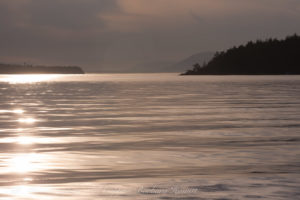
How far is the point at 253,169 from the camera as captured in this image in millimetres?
13016

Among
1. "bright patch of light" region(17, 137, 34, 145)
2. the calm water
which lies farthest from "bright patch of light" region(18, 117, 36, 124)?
"bright patch of light" region(17, 137, 34, 145)

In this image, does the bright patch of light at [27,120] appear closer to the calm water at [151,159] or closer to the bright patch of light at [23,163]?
the calm water at [151,159]

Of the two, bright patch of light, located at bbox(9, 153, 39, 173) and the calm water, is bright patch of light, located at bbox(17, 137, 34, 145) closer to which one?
the calm water

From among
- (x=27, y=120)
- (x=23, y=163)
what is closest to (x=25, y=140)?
(x=23, y=163)

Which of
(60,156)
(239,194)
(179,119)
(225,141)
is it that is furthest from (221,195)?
(179,119)

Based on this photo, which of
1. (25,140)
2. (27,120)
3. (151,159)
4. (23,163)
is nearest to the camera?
(23,163)

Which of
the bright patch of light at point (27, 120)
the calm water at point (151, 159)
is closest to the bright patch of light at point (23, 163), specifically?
the calm water at point (151, 159)

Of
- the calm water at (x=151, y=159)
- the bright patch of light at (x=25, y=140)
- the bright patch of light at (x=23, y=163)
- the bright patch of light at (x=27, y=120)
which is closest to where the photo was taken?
the calm water at (x=151, y=159)

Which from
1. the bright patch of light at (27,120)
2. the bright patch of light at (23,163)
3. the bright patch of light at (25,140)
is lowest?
the bright patch of light at (27,120)

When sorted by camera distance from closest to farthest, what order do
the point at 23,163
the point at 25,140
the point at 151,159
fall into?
the point at 23,163 < the point at 151,159 < the point at 25,140

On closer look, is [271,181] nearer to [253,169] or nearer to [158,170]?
[253,169]

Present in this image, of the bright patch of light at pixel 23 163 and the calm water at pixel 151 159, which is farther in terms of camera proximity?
the bright patch of light at pixel 23 163

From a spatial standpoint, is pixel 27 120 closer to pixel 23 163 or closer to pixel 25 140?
pixel 25 140

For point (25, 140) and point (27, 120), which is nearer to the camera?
point (25, 140)
